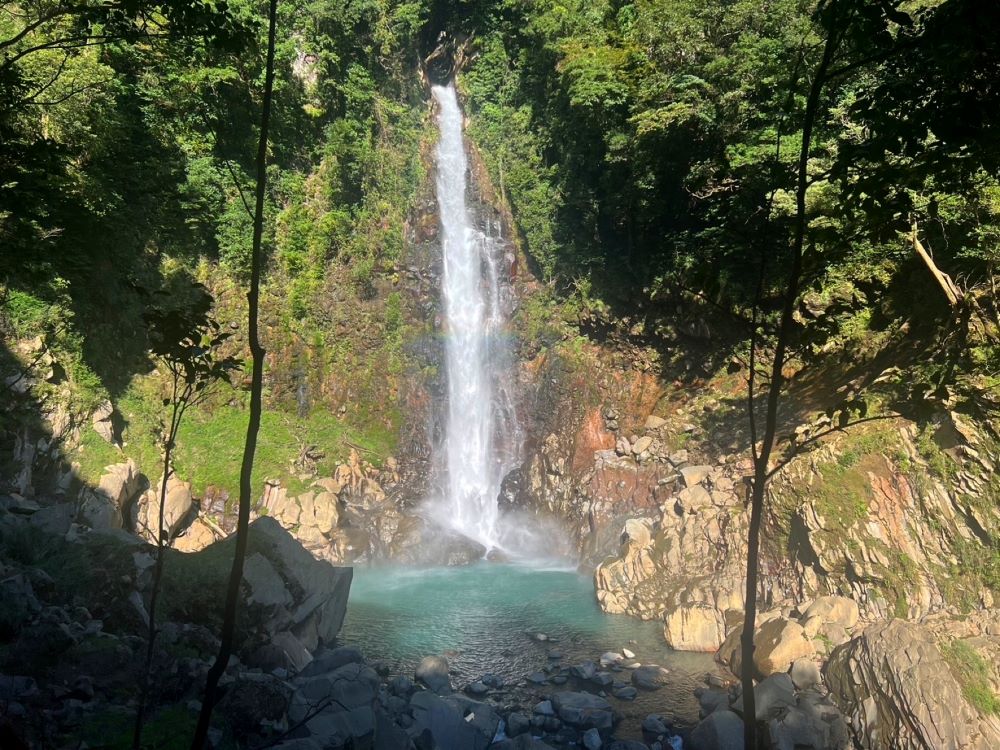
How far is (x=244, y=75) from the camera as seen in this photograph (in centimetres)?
2017

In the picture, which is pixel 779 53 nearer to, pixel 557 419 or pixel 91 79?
pixel 557 419

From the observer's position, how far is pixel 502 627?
1354 cm

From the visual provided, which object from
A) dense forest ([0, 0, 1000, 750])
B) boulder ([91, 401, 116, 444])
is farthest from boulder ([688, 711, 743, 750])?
boulder ([91, 401, 116, 444])

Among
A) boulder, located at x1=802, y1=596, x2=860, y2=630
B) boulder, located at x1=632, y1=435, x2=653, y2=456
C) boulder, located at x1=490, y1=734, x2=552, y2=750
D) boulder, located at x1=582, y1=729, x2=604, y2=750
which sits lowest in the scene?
boulder, located at x1=582, y1=729, x2=604, y2=750

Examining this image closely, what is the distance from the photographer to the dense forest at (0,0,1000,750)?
9961mm

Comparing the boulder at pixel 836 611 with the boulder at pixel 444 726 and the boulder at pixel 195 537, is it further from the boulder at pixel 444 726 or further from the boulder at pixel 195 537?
the boulder at pixel 195 537

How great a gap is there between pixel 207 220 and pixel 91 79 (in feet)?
18.1

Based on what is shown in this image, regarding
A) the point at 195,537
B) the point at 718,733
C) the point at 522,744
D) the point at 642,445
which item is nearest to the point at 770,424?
the point at 522,744

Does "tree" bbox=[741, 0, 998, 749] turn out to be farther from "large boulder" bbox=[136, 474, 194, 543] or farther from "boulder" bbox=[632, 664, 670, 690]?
"large boulder" bbox=[136, 474, 194, 543]

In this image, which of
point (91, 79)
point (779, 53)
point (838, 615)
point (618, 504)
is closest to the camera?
point (838, 615)

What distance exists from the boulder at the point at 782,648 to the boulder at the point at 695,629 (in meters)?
1.23

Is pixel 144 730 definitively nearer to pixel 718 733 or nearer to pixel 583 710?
pixel 583 710

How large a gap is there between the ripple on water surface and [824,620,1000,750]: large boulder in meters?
2.33

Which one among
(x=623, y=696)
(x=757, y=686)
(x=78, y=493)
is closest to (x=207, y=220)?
(x=78, y=493)
